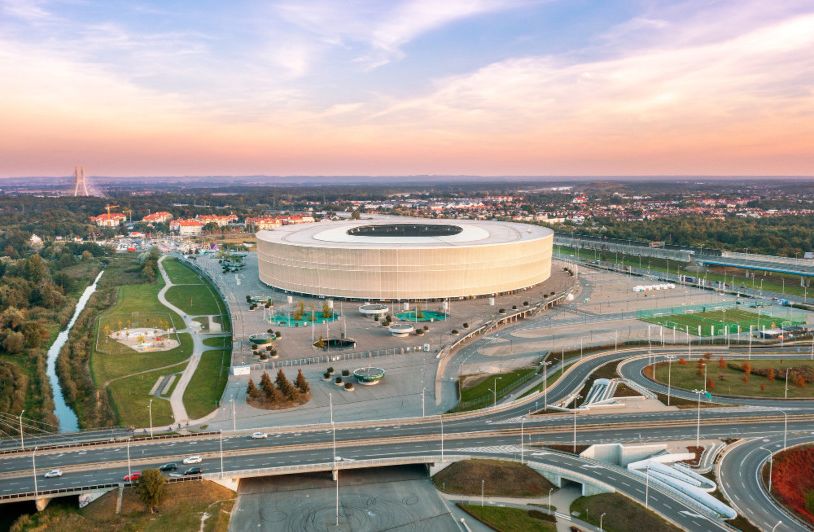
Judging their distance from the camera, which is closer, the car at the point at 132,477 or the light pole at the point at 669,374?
the car at the point at 132,477

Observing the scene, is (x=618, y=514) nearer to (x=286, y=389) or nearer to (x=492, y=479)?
(x=492, y=479)

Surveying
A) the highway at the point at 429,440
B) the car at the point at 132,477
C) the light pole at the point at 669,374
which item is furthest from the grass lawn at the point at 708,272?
the car at the point at 132,477

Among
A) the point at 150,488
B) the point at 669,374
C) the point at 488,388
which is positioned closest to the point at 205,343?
the point at 488,388

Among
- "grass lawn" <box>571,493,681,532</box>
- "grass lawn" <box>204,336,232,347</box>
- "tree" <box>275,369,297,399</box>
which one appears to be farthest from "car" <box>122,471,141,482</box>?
"grass lawn" <box>204,336,232,347</box>

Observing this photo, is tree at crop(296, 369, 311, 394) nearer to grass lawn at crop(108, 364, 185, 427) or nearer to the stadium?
grass lawn at crop(108, 364, 185, 427)

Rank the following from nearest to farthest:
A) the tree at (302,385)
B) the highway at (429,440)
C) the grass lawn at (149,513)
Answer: the grass lawn at (149,513)
the highway at (429,440)
the tree at (302,385)

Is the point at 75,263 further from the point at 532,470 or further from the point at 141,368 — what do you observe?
the point at 532,470

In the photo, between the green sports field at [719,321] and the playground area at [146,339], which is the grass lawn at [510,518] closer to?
the playground area at [146,339]
